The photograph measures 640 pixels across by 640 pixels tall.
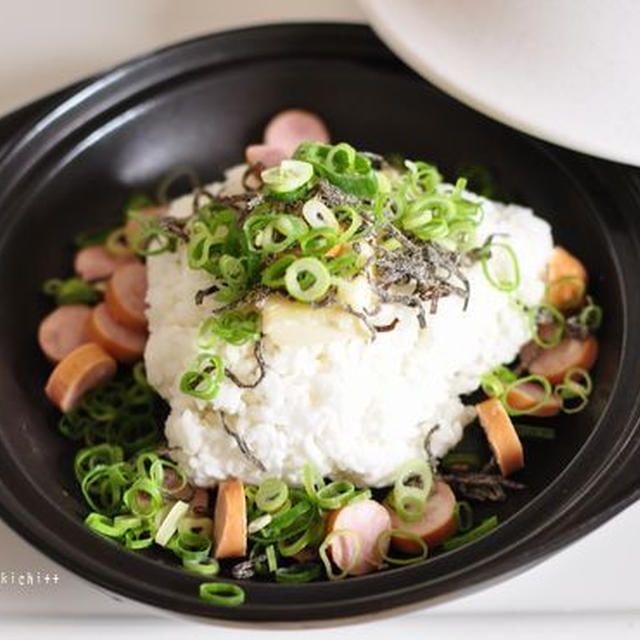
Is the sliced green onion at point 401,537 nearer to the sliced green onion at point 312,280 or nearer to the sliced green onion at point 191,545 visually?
the sliced green onion at point 191,545

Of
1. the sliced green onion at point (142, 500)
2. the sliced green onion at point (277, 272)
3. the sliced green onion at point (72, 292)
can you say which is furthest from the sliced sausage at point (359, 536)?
the sliced green onion at point (72, 292)

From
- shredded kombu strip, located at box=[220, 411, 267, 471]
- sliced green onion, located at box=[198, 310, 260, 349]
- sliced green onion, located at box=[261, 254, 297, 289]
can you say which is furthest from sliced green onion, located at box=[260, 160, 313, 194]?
shredded kombu strip, located at box=[220, 411, 267, 471]

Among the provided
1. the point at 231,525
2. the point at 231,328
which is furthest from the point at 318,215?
the point at 231,525

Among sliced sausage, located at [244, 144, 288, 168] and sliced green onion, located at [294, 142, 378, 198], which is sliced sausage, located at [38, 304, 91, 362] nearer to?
sliced sausage, located at [244, 144, 288, 168]

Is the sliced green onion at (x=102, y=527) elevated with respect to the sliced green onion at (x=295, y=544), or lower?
elevated

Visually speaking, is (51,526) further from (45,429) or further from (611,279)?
(611,279)

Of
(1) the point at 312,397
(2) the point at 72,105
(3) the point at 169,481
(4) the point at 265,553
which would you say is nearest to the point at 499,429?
(1) the point at 312,397

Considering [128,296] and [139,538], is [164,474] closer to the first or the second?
[139,538]
